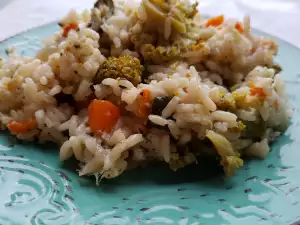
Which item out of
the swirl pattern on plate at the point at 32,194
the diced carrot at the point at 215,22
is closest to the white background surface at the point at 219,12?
the diced carrot at the point at 215,22

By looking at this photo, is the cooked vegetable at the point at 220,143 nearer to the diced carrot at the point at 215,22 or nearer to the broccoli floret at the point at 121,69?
the broccoli floret at the point at 121,69

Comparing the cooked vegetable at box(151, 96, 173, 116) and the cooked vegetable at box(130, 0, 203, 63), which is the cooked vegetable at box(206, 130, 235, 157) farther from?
the cooked vegetable at box(130, 0, 203, 63)

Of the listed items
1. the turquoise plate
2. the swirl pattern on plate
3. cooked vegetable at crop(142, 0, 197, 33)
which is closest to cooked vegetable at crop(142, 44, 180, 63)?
cooked vegetable at crop(142, 0, 197, 33)

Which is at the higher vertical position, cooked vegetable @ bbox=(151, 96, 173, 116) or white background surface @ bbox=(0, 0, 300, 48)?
white background surface @ bbox=(0, 0, 300, 48)

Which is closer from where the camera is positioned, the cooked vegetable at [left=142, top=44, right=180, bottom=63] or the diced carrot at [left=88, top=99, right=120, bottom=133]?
the diced carrot at [left=88, top=99, right=120, bottom=133]

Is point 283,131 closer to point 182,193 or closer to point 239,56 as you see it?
point 239,56

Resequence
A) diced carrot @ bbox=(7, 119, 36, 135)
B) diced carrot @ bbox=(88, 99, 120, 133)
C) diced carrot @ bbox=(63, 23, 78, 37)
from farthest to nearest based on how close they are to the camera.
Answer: diced carrot @ bbox=(63, 23, 78, 37) < diced carrot @ bbox=(7, 119, 36, 135) < diced carrot @ bbox=(88, 99, 120, 133)
